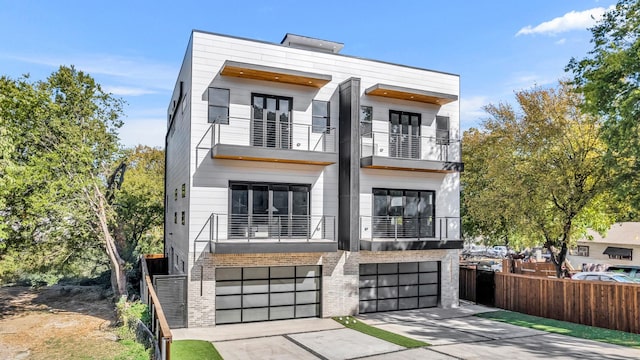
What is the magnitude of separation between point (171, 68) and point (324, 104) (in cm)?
1076

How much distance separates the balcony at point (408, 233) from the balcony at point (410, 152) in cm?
219

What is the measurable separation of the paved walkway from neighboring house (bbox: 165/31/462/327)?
1.35 metres

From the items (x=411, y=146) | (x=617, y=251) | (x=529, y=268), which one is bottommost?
(x=529, y=268)

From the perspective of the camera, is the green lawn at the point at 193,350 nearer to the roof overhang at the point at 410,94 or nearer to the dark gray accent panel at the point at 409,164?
the dark gray accent panel at the point at 409,164

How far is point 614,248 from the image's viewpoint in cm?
3753

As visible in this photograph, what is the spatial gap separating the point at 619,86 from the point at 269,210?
13.1 metres

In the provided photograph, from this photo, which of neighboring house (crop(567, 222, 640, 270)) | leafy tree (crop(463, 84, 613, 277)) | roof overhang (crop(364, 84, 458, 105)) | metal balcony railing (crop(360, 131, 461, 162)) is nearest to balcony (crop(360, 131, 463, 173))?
metal balcony railing (crop(360, 131, 461, 162))

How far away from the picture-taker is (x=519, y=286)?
61.4 feet

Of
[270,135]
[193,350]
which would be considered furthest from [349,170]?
[193,350]

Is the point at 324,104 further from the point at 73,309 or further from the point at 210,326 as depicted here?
the point at 73,309

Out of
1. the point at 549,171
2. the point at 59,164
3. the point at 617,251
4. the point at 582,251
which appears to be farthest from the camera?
the point at 582,251

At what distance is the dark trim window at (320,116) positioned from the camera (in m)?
17.4

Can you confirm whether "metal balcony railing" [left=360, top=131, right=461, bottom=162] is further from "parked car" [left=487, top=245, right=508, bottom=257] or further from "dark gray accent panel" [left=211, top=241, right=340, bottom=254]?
"parked car" [left=487, top=245, right=508, bottom=257]

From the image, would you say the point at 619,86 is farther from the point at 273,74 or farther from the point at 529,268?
the point at 529,268
